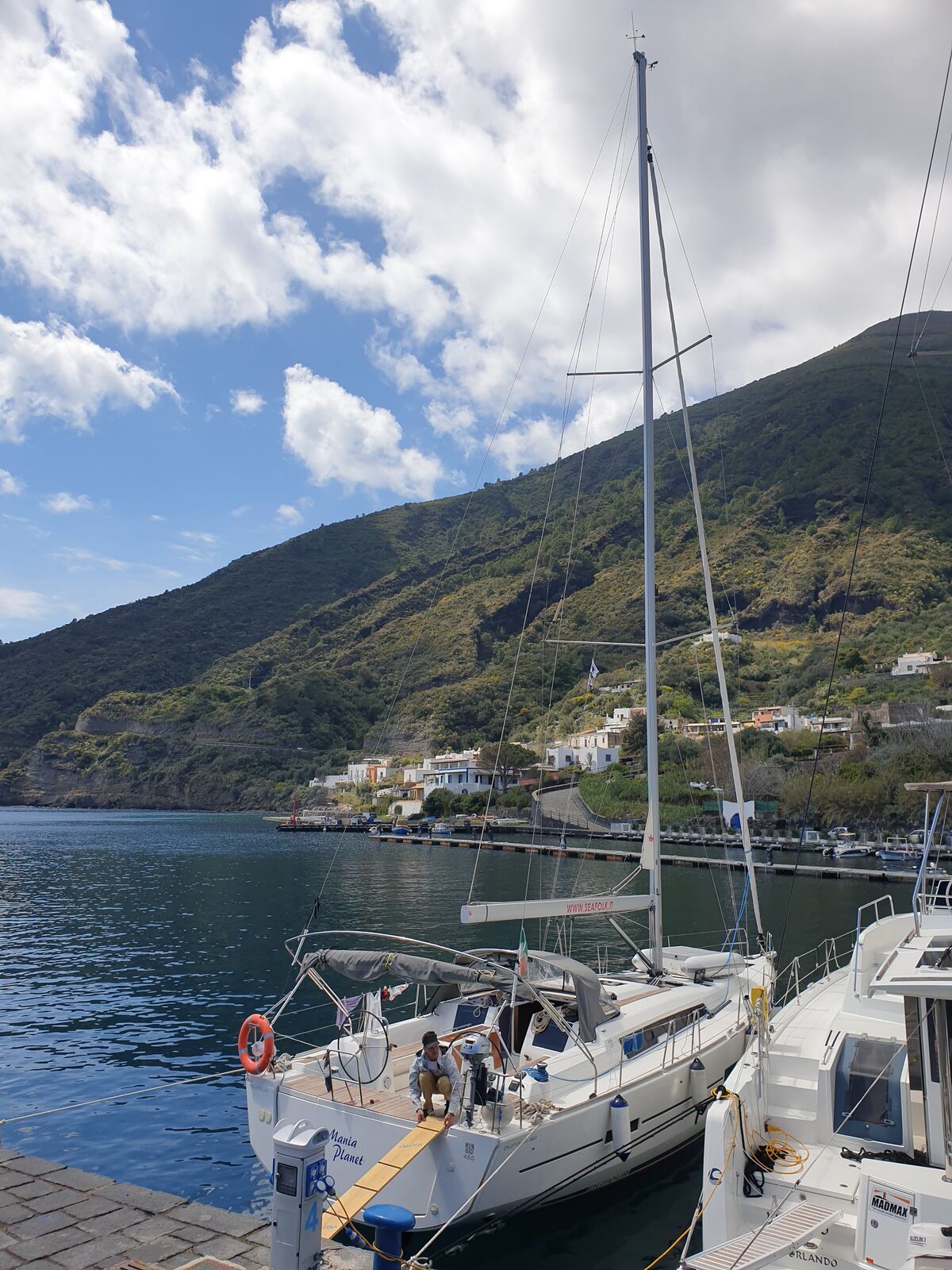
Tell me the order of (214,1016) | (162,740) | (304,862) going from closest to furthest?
(214,1016) < (304,862) < (162,740)

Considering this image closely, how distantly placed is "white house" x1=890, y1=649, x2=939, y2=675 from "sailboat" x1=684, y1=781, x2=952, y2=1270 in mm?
99163

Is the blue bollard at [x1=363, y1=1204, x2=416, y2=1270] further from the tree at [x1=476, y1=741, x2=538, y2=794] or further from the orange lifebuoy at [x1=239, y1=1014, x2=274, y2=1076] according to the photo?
the tree at [x1=476, y1=741, x2=538, y2=794]

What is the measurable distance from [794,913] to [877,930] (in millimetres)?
26583

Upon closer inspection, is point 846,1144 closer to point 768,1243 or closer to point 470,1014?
point 768,1243

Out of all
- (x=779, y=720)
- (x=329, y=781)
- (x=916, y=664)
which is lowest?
(x=329, y=781)

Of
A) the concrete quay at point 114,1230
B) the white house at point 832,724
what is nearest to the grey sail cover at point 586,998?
the concrete quay at point 114,1230

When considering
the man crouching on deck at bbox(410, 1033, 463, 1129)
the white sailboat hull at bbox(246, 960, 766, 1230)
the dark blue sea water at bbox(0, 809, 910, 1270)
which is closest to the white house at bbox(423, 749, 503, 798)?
the dark blue sea water at bbox(0, 809, 910, 1270)

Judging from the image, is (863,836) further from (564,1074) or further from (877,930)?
(564,1074)

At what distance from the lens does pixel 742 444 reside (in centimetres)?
19738

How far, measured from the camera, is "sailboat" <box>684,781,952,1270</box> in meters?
6.72

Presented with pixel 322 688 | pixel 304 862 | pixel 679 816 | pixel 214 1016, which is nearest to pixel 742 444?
pixel 322 688

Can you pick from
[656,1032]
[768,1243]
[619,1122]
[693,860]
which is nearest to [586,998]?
[619,1122]

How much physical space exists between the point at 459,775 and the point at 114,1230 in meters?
123

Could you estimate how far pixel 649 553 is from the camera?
16.6 meters
